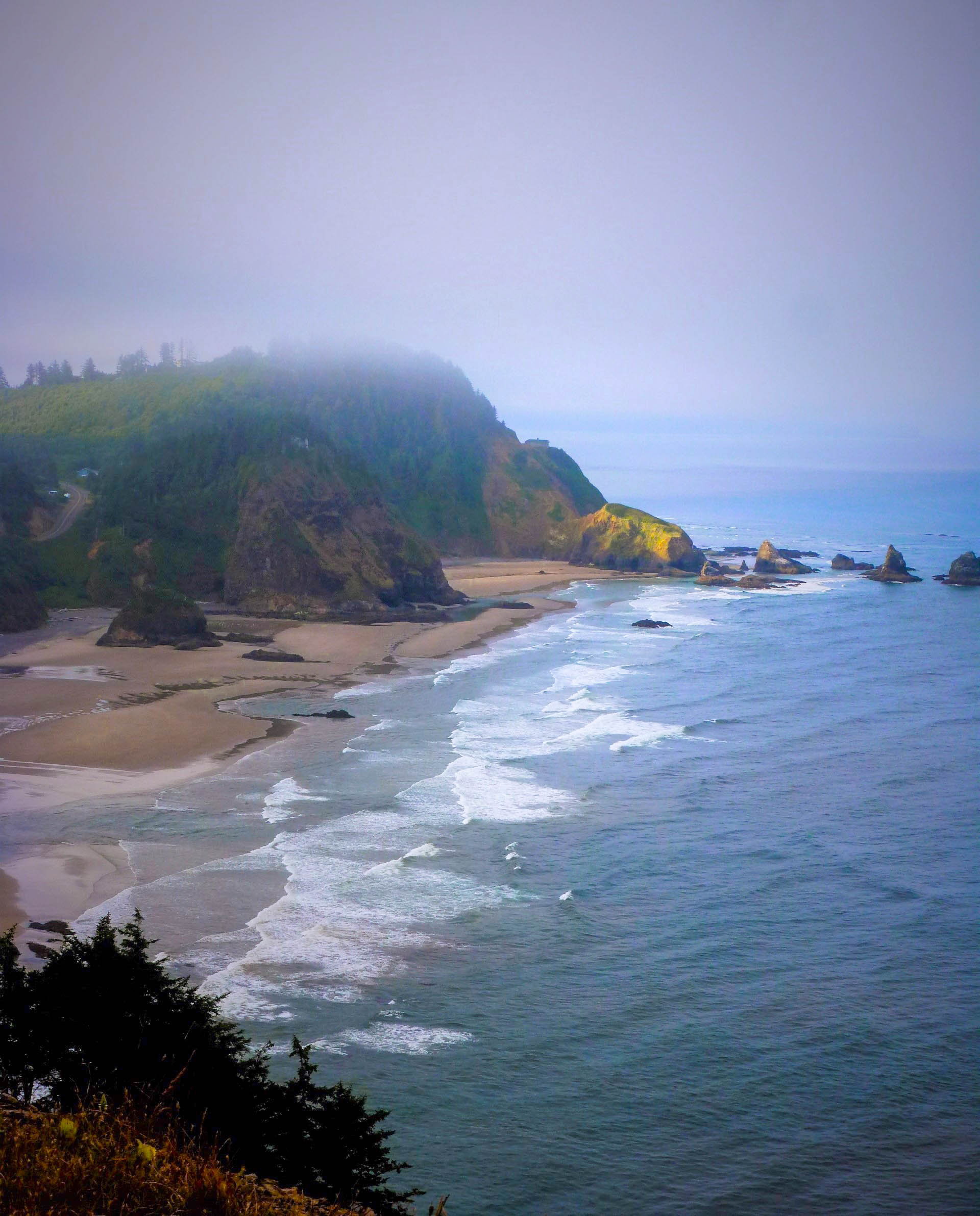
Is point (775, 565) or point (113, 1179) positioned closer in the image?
point (113, 1179)

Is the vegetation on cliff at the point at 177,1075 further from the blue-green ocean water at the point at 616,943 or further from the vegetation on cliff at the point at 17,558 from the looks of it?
the vegetation on cliff at the point at 17,558

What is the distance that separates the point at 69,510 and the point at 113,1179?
77.7 metres

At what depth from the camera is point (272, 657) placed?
5056cm

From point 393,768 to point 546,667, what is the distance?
910 inches

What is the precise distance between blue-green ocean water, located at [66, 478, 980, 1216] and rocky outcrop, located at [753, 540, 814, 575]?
81632 millimetres

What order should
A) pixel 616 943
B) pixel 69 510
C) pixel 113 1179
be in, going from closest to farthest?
pixel 113 1179, pixel 616 943, pixel 69 510

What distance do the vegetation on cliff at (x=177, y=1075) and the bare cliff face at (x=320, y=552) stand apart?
191 ft

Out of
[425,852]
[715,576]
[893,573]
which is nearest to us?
[425,852]

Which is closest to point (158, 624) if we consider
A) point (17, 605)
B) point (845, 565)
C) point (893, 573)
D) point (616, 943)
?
point (17, 605)

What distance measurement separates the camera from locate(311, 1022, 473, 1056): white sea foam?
14.5 m

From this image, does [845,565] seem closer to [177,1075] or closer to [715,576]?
[715,576]

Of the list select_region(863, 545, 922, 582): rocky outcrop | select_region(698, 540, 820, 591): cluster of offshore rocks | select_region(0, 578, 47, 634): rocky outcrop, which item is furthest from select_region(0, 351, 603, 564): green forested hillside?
select_region(863, 545, 922, 582): rocky outcrop

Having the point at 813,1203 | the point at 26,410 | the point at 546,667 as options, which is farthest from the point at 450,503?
the point at 813,1203

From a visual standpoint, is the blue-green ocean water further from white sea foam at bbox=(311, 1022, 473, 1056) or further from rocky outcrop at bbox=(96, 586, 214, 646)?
rocky outcrop at bbox=(96, 586, 214, 646)
